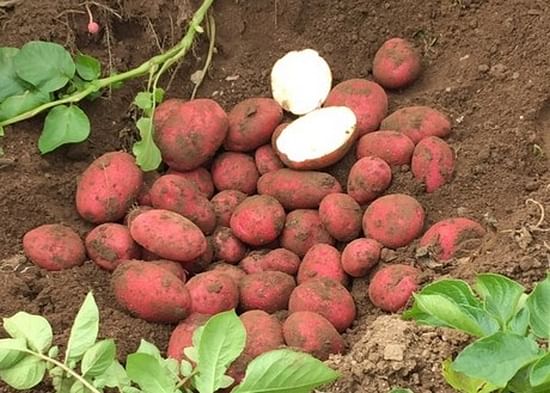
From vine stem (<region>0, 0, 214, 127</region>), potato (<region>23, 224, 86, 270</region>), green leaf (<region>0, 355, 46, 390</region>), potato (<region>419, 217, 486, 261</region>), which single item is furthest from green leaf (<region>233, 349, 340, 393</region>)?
vine stem (<region>0, 0, 214, 127</region>)

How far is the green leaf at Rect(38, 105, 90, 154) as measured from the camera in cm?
181

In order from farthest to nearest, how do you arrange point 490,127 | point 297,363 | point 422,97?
point 422,97 < point 490,127 < point 297,363

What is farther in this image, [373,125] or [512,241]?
[373,125]

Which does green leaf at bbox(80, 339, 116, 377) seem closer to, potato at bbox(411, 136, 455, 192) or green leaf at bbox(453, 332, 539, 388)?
green leaf at bbox(453, 332, 539, 388)

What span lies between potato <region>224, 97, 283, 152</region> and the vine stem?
167 millimetres

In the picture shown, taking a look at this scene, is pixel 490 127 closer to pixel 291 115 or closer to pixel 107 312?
pixel 291 115

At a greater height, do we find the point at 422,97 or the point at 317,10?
the point at 317,10

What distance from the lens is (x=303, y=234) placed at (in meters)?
1.74

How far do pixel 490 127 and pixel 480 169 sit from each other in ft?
0.37

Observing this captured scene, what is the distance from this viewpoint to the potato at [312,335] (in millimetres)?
1462

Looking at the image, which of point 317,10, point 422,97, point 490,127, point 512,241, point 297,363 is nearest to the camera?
point 297,363

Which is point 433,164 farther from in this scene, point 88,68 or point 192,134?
point 88,68

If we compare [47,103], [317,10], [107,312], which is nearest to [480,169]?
[317,10]

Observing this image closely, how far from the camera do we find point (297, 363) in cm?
115
